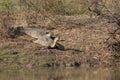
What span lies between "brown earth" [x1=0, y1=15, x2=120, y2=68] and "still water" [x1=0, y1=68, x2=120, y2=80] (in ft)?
1.79

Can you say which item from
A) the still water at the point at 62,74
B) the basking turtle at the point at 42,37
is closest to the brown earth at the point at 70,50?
the basking turtle at the point at 42,37

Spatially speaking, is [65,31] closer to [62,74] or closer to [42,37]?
[42,37]

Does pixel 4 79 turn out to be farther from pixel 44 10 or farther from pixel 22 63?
pixel 44 10

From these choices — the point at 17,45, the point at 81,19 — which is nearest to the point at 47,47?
the point at 17,45

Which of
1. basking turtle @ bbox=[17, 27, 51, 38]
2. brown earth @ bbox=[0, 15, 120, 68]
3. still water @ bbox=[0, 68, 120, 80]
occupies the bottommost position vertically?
still water @ bbox=[0, 68, 120, 80]

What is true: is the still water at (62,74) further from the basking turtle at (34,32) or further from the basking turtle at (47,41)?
the basking turtle at (34,32)

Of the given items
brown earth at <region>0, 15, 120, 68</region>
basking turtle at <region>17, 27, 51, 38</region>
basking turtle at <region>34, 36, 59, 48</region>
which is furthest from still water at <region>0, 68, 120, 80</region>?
basking turtle at <region>17, 27, 51, 38</region>

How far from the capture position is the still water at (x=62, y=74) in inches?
628

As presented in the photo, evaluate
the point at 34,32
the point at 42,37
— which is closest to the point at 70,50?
the point at 42,37

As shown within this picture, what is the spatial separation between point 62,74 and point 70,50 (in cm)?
243

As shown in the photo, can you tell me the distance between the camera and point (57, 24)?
21328mm

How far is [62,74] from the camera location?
16.5 m

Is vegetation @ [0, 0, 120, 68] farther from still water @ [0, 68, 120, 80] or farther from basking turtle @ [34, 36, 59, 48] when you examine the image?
still water @ [0, 68, 120, 80]

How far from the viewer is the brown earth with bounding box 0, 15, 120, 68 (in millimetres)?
17875
